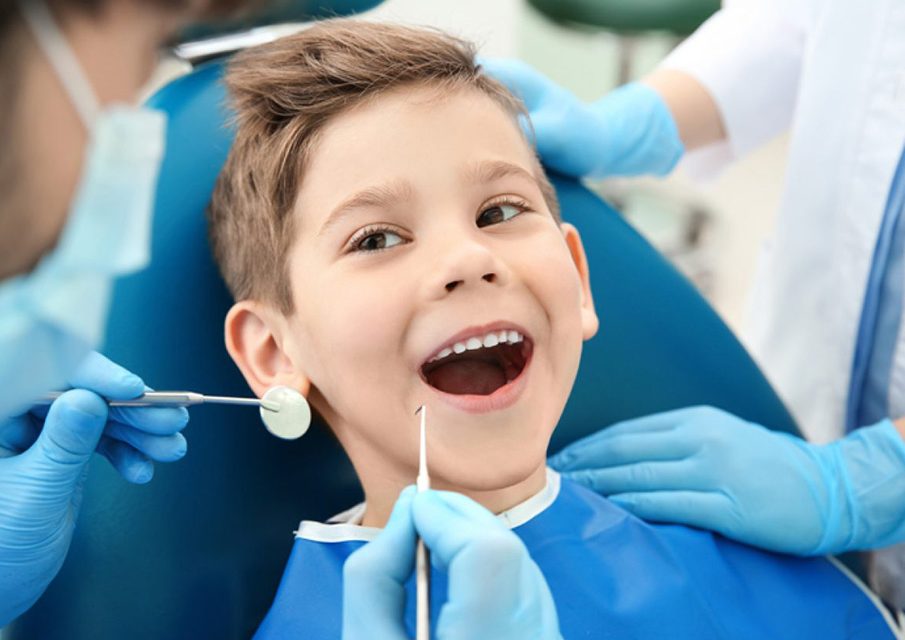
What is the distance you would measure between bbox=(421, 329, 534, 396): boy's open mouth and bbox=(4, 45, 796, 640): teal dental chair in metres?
0.20

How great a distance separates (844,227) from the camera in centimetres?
155

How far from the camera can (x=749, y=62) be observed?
1728 millimetres

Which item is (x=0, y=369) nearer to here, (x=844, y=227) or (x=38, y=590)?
(x=38, y=590)

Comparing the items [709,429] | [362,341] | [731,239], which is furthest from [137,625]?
[731,239]

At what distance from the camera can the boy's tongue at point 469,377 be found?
127 centimetres

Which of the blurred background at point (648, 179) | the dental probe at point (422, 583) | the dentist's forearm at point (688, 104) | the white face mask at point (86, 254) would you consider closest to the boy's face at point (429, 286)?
the dental probe at point (422, 583)

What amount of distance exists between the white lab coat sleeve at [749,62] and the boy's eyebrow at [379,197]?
2.70 feet

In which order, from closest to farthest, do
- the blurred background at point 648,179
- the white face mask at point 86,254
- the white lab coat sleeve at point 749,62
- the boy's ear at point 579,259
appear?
1. the white face mask at point 86,254
2. the boy's ear at point 579,259
3. the white lab coat sleeve at point 749,62
4. the blurred background at point 648,179

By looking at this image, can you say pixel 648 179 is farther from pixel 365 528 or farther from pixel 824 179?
pixel 365 528

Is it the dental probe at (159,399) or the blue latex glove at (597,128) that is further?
the blue latex glove at (597,128)

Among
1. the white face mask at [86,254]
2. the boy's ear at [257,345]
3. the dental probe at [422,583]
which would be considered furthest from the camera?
the boy's ear at [257,345]

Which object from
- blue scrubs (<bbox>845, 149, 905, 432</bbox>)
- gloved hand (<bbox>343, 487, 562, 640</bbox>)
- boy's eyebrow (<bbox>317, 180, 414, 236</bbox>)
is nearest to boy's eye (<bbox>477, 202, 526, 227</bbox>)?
boy's eyebrow (<bbox>317, 180, 414, 236</bbox>)

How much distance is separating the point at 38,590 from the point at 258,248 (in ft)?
1.48

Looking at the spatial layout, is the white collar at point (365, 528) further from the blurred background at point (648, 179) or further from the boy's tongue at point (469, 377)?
the blurred background at point (648, 179)
